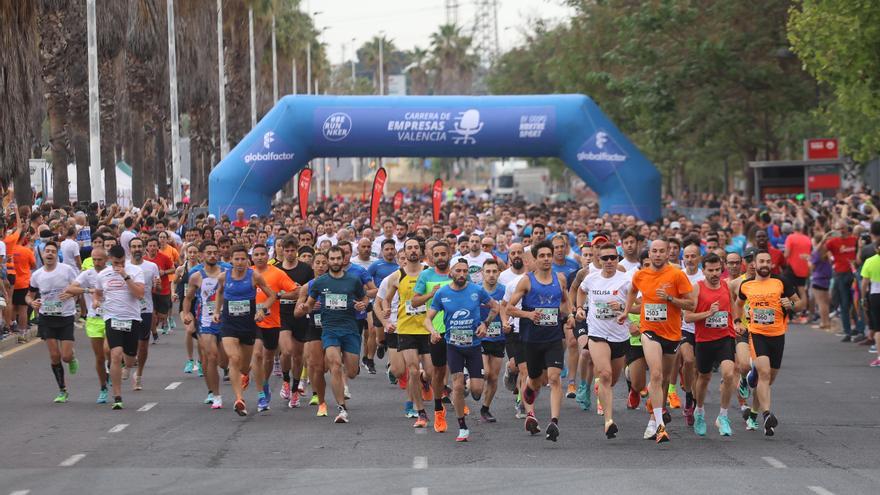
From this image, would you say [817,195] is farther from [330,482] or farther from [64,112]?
[330,482]

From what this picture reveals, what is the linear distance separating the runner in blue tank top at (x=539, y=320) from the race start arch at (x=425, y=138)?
21878mm

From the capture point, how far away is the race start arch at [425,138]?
1401 inches

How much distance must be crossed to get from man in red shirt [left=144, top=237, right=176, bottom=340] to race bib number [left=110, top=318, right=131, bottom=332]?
415 centimetres

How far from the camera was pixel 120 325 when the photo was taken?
16031 mm

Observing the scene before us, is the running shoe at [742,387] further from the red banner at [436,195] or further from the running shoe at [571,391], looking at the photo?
the red banner at [436,195]

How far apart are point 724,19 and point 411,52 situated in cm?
9780

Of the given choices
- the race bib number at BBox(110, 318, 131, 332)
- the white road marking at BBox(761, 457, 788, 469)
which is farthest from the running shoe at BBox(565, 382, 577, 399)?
the race bib number at BBox(110, 318, 131, 332)

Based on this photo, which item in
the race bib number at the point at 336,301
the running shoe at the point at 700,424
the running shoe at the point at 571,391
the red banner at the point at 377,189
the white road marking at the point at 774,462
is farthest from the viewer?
the red banner at the point at 377,189

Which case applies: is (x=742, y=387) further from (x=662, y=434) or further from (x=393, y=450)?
(x=393, y=450)

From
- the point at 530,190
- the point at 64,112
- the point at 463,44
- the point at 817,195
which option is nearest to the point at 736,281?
the point at 817,195

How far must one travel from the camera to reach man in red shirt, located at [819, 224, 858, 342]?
77.2ft

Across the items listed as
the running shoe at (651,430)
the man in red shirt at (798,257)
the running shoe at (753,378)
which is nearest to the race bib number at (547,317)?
the running shoe at (651,430)

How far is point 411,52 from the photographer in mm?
140875

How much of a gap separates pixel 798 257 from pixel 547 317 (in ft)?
40.6
